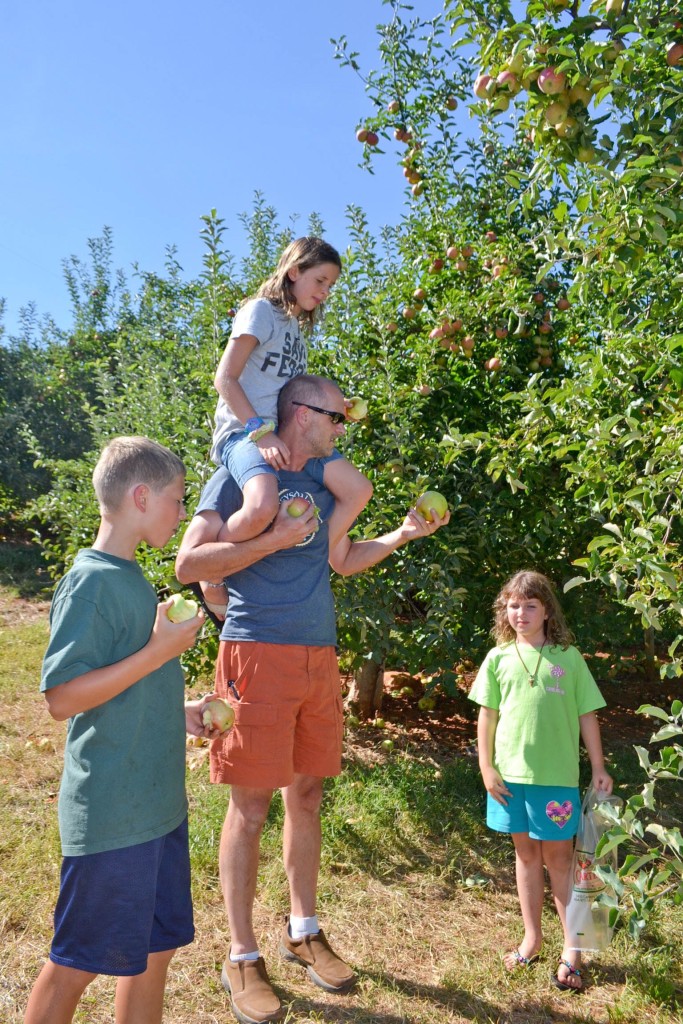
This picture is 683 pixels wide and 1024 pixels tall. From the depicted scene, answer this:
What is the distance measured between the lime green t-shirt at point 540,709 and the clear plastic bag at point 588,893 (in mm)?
146

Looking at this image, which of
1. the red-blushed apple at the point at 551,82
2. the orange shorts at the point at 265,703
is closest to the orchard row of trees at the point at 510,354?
the red-blushed apple at the point at 551,82

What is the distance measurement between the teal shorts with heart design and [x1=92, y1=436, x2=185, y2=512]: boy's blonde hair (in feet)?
5.07

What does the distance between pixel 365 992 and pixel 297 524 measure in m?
1.39

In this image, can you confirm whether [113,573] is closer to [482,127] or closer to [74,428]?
[482,127]

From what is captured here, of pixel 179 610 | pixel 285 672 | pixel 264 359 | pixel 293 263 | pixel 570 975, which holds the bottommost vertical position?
pixel 570 975

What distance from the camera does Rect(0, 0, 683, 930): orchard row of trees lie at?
2.13m

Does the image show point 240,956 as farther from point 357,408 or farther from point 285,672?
point 357,408

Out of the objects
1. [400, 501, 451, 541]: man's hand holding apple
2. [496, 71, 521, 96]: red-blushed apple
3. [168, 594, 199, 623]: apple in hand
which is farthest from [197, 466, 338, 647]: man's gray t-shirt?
[496, 71, 521, 96]: red-blushed apple

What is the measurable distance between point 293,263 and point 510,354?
1589 mm

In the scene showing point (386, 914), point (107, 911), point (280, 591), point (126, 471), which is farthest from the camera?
point (386, 914)

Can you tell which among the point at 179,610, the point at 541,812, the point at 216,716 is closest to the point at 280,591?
the point at 216,716

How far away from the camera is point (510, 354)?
4109 mm

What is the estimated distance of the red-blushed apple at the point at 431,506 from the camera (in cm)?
261

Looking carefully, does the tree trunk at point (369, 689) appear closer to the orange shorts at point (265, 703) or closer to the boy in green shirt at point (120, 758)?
the orange shorts at point (265, 703)
